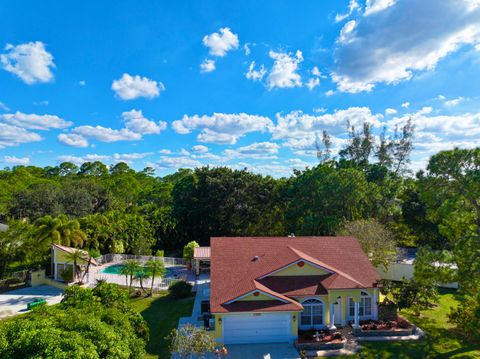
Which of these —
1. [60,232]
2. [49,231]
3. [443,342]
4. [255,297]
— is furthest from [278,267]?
[49,231]

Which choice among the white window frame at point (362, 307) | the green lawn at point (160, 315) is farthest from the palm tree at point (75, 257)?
the white window frame at point (362, 307)

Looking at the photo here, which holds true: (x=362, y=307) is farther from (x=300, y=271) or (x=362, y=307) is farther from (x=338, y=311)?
(x=300, y=271)

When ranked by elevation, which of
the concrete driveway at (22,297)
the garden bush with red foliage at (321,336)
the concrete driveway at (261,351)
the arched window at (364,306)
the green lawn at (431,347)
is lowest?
the concrete driveway at (261,351)

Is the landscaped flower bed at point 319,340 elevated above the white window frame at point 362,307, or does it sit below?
below

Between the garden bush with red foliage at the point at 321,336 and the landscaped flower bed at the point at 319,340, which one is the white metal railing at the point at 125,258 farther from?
the landscaped flower bed at the point at 319,340

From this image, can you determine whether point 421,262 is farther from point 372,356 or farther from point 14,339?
point 14,339

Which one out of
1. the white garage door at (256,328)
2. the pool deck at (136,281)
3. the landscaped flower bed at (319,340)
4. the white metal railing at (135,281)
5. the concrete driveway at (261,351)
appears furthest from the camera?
the pool deck at (136,281)
